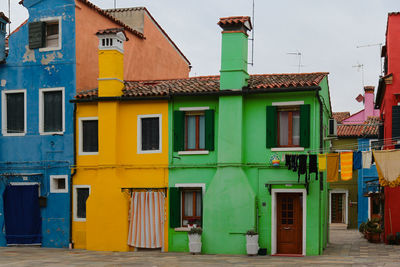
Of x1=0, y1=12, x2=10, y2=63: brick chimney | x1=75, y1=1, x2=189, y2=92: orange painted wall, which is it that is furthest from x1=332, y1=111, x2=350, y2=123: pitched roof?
x1=0, y1=12, x2=10, y2=63: brick chimney

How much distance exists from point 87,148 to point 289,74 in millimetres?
8353

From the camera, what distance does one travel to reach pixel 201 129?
22375 mm

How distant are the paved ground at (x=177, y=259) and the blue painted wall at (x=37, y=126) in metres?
1.59

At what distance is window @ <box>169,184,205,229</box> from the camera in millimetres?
22016

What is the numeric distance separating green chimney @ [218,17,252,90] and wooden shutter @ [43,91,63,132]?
22.5 ft

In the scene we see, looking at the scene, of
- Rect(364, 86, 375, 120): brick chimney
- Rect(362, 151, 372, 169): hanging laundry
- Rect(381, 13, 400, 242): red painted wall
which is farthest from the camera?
Rect(364, 86, 375, 120): brick chimney

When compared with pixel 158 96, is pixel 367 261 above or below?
below

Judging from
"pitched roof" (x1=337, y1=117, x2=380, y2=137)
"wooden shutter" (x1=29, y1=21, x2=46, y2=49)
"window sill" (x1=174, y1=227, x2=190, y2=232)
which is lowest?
"window sill" (x1=174, y1=227, x2=190, y2=232)

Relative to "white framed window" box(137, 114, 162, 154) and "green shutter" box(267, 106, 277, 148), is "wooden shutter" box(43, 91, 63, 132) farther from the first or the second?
"green shutter" box(267, 106, 277, 148)

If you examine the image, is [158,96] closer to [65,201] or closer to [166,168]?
[166,168]

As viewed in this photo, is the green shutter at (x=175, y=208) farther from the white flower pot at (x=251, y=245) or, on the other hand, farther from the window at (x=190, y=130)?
the white flower pot at (x=251, y=245)

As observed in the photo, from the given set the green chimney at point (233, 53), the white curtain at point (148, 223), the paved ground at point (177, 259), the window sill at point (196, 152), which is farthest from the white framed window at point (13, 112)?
the green chimney at point (233, 53)

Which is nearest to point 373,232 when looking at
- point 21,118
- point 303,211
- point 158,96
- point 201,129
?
point 303,211

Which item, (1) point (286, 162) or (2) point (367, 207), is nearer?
(1) point (286, 162)
